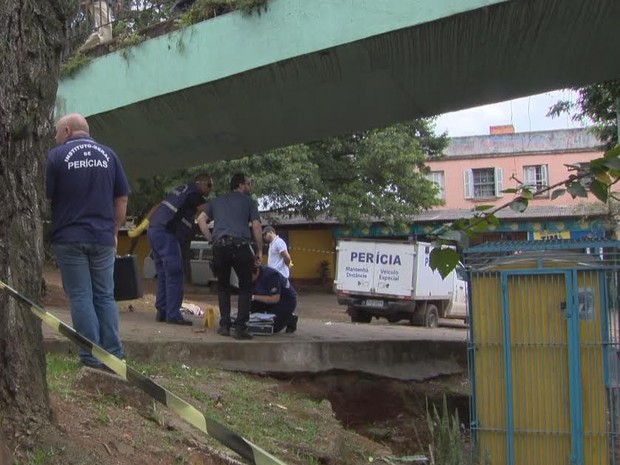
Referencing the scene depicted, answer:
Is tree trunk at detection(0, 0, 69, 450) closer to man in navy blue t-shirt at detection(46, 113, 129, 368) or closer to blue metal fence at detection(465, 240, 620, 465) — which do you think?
man in navy blue t-shirt at detection(46, 113, 129, 368)

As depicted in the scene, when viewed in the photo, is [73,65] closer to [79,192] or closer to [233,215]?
[233,215]

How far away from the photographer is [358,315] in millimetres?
18094

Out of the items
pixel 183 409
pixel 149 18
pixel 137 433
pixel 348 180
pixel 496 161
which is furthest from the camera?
pixel 496 161

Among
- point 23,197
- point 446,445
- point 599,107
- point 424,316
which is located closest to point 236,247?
point 446,445

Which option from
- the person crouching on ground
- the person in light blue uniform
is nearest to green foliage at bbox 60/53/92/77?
the person in light blue uniform

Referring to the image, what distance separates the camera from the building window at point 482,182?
35906 millimetres

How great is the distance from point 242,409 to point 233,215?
259 centimetres

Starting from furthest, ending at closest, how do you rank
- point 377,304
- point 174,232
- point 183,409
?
point 377,304
point 174,232
point 183,409

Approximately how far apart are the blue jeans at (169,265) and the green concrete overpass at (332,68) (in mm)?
1399

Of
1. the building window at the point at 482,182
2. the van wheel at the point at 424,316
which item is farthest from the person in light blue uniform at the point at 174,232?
the building window at the point at 482,182

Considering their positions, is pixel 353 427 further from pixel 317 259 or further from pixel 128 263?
pixel 317 259

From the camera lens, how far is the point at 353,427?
7.70 m

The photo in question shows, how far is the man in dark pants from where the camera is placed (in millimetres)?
7438

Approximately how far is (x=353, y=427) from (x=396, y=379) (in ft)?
3.43
